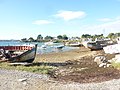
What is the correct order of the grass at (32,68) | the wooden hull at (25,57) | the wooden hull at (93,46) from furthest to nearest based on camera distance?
the wooden hull at (93,46), the wooden hull at (25,57), the grass at (32,68)

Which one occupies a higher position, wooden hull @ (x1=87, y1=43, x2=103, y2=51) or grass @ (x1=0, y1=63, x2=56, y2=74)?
wooden hull @ (x1=87, y1=43, x2=103, y2=51)

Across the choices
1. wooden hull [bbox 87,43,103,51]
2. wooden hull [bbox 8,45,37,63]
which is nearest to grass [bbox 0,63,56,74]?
wooden hull [bbox 8,45,37,63]

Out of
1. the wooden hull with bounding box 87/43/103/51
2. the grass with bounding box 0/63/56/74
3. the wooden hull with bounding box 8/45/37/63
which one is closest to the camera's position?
the grass with bounding box 0/63/56/74

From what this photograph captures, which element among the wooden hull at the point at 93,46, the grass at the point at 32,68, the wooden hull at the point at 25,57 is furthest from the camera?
the wooden hull at the point at 93,46

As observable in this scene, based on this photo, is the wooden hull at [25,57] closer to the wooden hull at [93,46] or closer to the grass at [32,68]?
the grass at [32,68]

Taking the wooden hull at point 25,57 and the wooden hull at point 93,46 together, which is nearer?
the wooden hull at point 25,57

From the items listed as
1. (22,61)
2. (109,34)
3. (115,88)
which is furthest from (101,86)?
(109,34)

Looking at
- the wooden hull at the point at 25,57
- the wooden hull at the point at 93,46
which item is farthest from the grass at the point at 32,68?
the wooden hull at the point at 93,46

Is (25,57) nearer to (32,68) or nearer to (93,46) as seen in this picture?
A: (32,68)

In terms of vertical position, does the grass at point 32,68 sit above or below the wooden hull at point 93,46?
below

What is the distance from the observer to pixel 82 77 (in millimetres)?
24875

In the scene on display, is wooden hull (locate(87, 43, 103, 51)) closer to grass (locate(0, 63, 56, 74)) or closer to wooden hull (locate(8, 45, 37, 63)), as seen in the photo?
wooden hull (locate(8, 45, 37, 63))

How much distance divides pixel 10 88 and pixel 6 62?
50.6ft

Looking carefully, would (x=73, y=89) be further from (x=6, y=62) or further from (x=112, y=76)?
(x=6, y=62)
